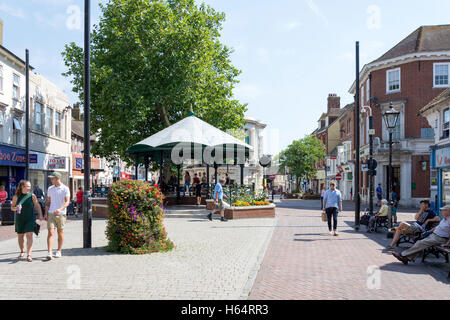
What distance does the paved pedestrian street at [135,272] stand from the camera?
6.33 metres

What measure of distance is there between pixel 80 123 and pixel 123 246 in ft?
141

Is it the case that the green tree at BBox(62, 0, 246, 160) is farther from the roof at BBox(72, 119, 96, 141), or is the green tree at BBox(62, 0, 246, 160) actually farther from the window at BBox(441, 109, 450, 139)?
the roof at BBox(72, 119, 96, 141)

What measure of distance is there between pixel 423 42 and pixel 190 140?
80.7 feet

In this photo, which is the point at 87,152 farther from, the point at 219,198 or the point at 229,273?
the point at 219,198

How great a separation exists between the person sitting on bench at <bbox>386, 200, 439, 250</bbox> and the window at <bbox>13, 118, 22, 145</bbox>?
939 inches

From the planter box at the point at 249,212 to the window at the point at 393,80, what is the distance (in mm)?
21146

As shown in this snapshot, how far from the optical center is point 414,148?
35.1 meters

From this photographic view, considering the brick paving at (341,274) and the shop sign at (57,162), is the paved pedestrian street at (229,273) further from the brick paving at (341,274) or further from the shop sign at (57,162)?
the shop sign at (57,162)

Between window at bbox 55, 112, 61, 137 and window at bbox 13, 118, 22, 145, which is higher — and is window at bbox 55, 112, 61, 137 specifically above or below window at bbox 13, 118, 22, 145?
above

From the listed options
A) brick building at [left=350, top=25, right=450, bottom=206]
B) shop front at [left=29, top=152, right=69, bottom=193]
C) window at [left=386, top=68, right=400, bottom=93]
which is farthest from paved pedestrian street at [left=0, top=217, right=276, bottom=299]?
window at [left=386, top=68, right=400, bottom=93]

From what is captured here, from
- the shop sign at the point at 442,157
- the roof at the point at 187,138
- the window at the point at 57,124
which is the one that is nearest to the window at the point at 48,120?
the window at the point at 57,124

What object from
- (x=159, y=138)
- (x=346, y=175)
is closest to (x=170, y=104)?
(x=159, y=138)

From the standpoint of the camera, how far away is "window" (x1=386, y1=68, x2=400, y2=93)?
36.5m
